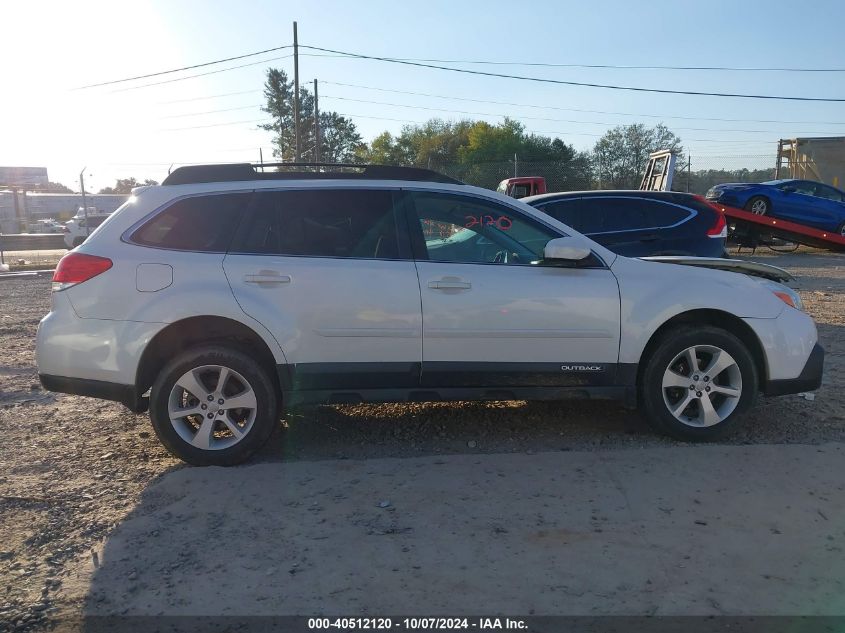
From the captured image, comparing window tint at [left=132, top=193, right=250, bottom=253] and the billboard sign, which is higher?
the billboard sign

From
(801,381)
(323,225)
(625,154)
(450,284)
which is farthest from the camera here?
(625,154)

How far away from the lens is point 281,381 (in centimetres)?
448

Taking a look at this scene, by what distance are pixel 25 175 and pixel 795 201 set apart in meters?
103

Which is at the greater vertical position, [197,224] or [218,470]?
[197,224]

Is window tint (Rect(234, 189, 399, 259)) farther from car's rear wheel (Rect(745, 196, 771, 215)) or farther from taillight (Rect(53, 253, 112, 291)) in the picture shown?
car's rear wheel (Rect(745, 196, 771, 215))

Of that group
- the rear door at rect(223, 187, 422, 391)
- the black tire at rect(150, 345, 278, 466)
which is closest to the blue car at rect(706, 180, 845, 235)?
the rear door at rect(223, 187, 422, 391)

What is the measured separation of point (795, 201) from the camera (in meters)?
18.9

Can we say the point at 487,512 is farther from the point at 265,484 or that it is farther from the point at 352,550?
the point at 265,484

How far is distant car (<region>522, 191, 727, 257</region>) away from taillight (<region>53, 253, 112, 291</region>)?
5990 millimetres

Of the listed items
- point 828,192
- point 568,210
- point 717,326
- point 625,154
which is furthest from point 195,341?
point 625,154

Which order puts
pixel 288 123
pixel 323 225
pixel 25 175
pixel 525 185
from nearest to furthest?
pixel 323 225 → pixel 525 185 → pixel 288 123 → pixel 25 175

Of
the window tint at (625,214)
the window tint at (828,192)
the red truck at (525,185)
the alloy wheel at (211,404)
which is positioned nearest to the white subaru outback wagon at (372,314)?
the alloy wheel at (211,404)

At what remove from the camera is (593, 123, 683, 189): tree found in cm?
2794

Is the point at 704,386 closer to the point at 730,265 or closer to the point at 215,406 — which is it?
the point at 730,265
